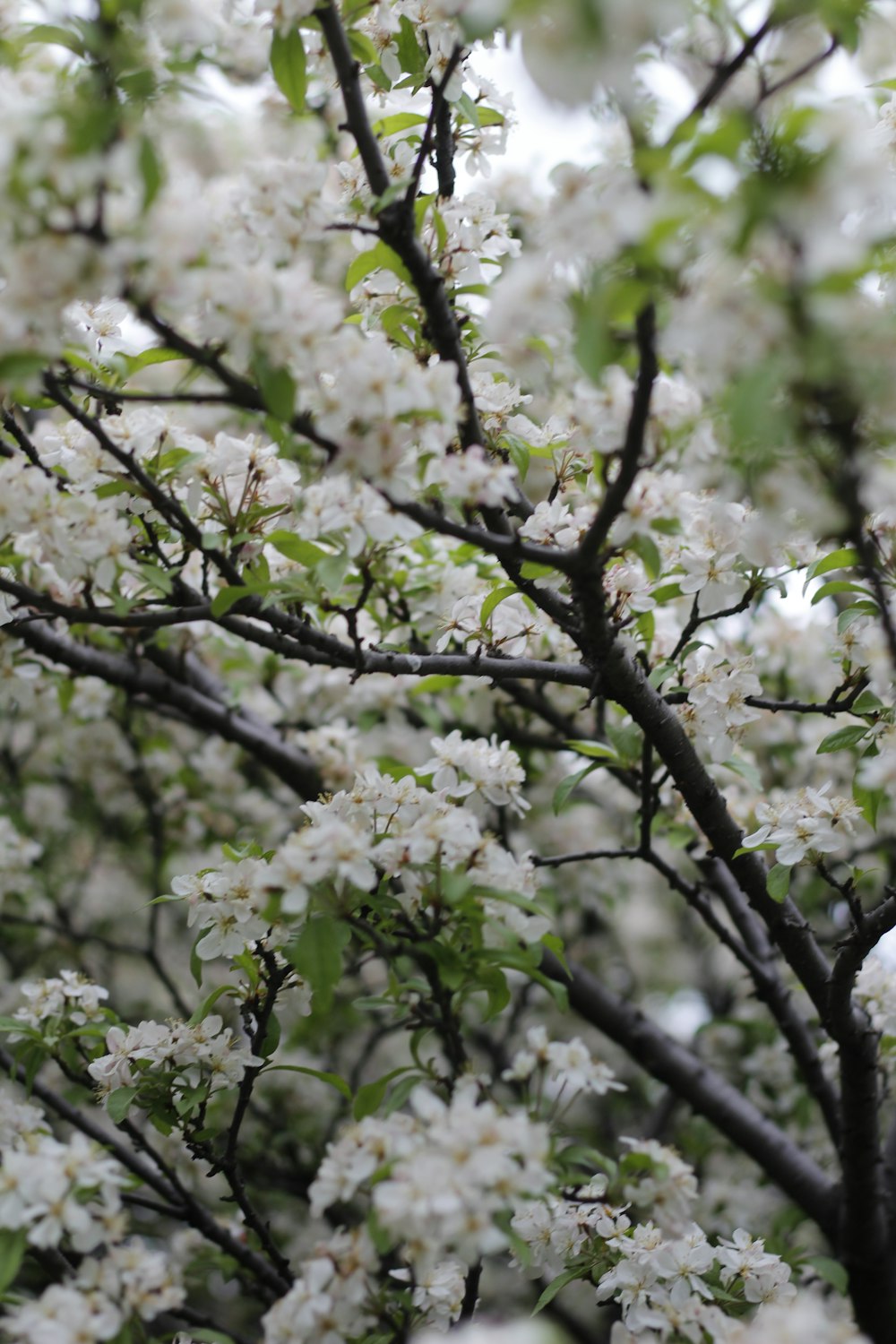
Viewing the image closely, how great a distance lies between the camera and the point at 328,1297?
1.43 meters

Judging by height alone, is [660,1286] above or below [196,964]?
below

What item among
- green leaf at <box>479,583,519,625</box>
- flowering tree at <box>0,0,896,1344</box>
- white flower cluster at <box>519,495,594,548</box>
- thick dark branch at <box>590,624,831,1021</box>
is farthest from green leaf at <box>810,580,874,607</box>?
green leaf at <box>479,583,519,625</box>

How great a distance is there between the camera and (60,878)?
16.3 ft

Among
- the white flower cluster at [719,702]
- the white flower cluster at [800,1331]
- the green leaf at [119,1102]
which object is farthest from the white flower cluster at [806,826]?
the green leaf at [119,1102]

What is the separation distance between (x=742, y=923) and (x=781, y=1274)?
1.08 metres

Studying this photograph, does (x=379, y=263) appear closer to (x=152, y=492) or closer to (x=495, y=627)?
(x=152, y=492)

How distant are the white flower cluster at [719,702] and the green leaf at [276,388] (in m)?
1.14

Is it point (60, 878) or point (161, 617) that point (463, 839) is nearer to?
→ point (161, 617)

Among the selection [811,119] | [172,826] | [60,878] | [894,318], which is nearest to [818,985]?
[894,318]

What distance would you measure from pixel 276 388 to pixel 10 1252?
1.18 meters

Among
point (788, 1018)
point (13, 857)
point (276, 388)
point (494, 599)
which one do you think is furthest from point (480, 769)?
point (13, 857)

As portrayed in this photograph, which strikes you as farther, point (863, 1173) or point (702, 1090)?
point (702, 1090)

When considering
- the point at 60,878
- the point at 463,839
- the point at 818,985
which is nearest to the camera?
the point at 463,839

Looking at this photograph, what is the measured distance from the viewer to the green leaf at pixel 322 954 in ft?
4.96
